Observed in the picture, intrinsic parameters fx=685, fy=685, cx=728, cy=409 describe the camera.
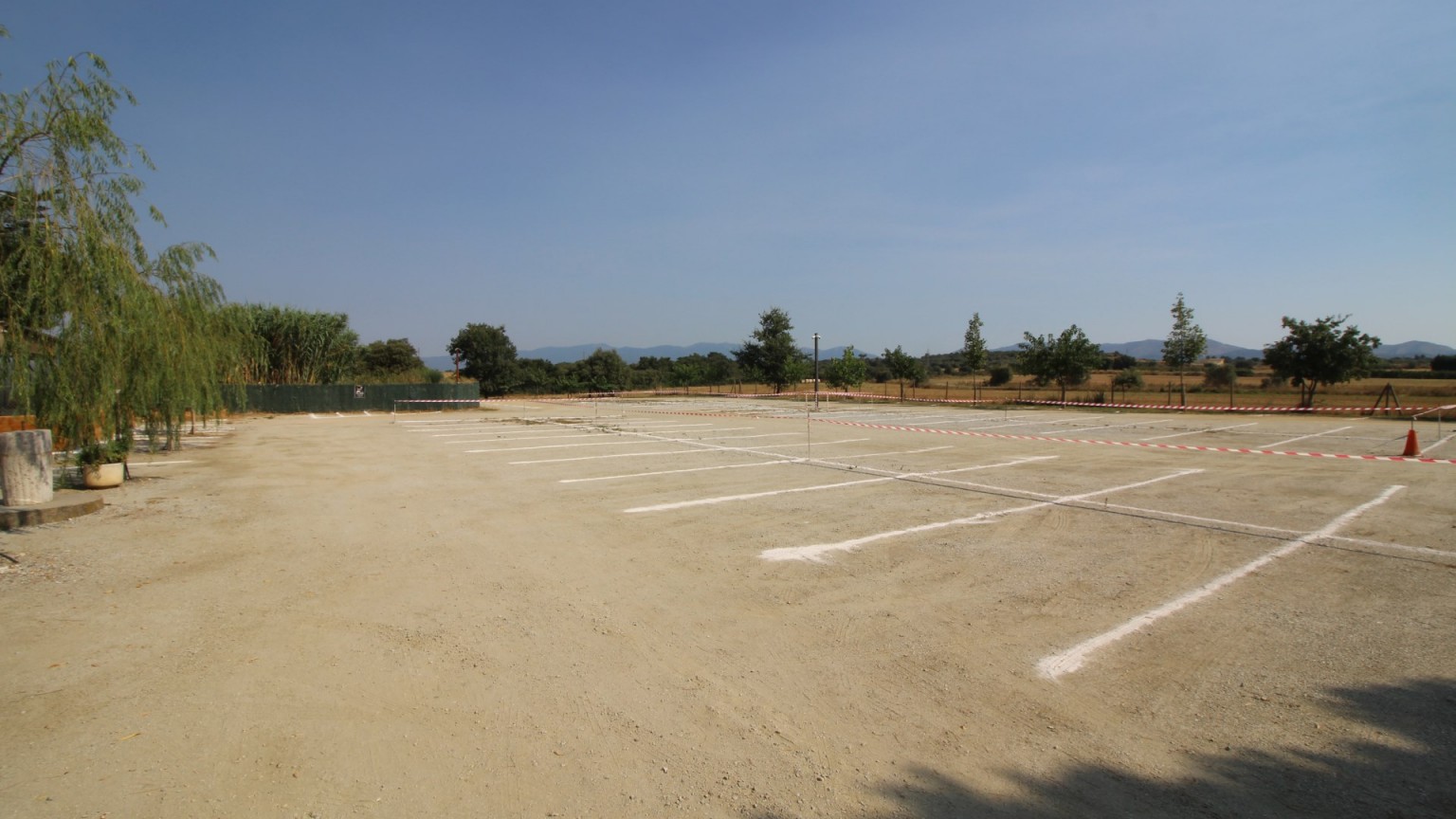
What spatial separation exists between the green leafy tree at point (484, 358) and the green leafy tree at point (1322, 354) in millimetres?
61726

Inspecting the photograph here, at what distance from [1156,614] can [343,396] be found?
39.9 metres

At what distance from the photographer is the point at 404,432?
22.5m

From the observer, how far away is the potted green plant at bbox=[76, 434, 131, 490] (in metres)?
10.5

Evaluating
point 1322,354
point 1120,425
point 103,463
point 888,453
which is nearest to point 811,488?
point 888,453

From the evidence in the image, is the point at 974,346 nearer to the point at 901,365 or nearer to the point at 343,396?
the point at 901,365

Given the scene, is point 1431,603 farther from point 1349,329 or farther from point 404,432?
point 1349,329

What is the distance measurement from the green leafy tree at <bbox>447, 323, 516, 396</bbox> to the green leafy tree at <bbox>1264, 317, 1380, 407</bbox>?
61.7 metres

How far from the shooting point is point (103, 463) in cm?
1076

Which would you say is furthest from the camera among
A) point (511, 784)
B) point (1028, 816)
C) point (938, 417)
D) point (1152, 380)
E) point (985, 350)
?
point (1152, 380)

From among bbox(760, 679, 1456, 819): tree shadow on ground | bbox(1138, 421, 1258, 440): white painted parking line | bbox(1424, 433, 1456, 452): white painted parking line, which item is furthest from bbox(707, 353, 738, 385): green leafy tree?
bbox(760, 679, 1456, 819): tree shadow on ground

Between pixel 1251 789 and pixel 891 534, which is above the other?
pixel 891 534

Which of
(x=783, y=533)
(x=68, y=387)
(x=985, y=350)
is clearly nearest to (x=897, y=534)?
(x=783, y=533)

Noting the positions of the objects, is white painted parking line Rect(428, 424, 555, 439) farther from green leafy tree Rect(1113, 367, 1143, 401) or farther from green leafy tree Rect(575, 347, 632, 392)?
green leafy tree Rect(575, 347, 632, 392)

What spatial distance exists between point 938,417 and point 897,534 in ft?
73.3
